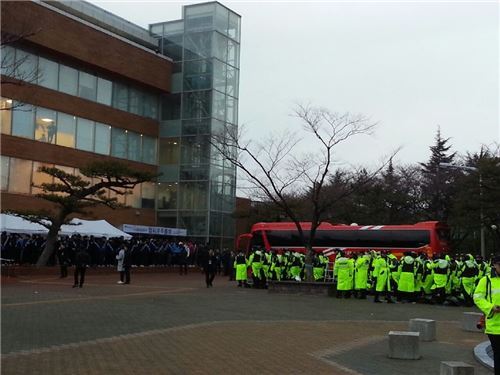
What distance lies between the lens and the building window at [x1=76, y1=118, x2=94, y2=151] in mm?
46306

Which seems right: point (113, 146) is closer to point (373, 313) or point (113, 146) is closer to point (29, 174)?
point (29, 174)

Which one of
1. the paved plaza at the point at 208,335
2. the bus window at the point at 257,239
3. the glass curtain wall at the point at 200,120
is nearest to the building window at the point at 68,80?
the glass curtain wall at the point at 200,120

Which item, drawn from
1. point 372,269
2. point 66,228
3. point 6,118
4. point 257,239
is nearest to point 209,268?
point 372,269

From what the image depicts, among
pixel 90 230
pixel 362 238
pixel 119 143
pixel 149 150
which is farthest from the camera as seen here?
pixel 149 150

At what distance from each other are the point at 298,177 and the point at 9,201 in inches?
770

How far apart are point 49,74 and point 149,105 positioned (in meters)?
11.0

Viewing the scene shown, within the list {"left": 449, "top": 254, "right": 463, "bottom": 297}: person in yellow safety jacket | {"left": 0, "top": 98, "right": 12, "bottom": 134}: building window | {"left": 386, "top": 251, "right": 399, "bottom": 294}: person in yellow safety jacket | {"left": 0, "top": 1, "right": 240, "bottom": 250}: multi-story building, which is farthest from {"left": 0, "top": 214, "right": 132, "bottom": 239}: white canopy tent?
{"left": 449, "top": 254, "right": 463, "bottom": 297}: person in yellow safety jacket

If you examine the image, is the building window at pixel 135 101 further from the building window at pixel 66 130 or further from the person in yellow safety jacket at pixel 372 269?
the person in yellow safety jacket at pixel 372 269

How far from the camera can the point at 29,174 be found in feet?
138

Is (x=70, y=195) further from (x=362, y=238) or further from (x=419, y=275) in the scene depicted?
(x=419, y=275)

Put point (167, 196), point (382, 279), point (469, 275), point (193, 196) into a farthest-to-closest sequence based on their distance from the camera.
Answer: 1. point (167, 196)
2. point (193, 196)
3. point (382, 279)
4. point (469, 275)

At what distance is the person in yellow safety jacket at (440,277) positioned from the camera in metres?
21.4

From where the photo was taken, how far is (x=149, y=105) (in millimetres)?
53000

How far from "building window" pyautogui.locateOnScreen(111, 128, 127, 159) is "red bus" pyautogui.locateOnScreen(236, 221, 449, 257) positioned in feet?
56.2
